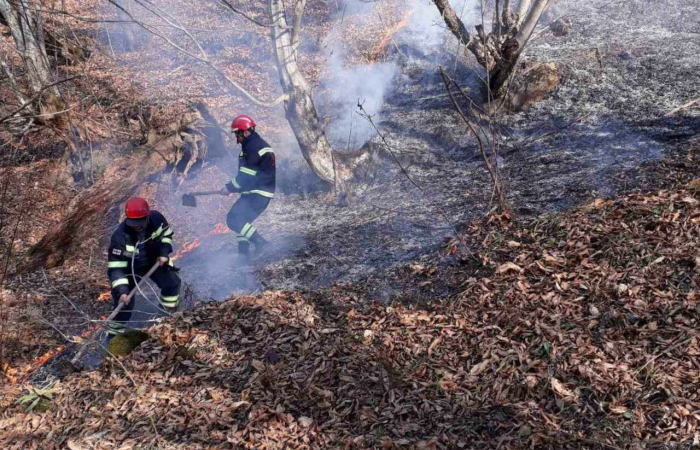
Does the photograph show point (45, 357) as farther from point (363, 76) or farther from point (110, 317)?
point (363, 76)

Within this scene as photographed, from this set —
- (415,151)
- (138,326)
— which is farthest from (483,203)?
(138,326)

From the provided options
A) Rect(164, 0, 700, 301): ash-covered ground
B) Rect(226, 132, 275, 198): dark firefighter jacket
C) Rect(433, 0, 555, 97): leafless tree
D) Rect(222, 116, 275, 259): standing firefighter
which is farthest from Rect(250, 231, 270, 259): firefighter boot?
Rect(433, 0, 555, 97): leafless tree

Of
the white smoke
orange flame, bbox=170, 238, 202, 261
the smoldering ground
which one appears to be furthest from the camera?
the white smoke

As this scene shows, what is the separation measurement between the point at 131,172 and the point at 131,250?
366 cm

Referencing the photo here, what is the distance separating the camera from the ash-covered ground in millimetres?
6414

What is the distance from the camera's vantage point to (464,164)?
848 cm

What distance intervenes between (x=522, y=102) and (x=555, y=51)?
107 inches

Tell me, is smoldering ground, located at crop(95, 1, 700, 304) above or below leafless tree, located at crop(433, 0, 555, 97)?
below

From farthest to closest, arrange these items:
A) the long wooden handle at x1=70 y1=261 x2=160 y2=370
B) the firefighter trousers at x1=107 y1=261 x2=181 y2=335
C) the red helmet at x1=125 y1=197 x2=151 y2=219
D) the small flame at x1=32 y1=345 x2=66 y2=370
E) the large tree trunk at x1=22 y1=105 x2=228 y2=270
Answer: the large tree trunk at x1=22 y1=105 x2=228 y2=270 → the firefighter trousers at x1=107 y1=261 x2=181 y2=335 → the small flame at x1=32 y1=345 x2=66 y2=370 → the red helmet at x1=125 y1=197 x2=151 y2=219 → the long wooden handle at x1=70 y1=261 x2=160 y2=370

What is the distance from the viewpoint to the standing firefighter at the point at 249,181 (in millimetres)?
6949

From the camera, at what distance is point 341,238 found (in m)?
7.21

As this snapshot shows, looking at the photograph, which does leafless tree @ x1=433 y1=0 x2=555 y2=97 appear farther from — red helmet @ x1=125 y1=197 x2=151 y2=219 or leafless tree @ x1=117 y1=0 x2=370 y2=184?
red helmet @ x1=125 y1=197 x2=151 y2=219

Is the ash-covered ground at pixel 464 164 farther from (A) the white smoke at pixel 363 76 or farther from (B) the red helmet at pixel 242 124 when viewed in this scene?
(B) the red helmet at pixel 242 124

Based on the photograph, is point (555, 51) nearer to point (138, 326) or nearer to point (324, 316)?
point (324, 316)
